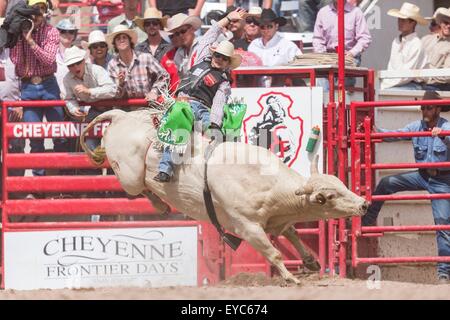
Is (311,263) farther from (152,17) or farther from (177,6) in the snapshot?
(177,6)

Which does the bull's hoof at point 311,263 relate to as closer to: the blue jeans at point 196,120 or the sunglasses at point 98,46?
the blue jeans at point 196,120

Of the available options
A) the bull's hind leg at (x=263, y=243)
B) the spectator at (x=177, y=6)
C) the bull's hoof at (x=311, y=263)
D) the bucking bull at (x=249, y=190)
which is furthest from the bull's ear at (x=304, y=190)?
the spectator at (x=177, y=6)

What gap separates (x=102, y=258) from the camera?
36.6ft

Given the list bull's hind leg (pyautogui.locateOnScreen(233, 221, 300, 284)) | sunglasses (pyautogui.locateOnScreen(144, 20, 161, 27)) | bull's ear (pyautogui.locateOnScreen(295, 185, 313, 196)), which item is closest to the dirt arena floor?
bull's hind leg (pyautogui.locateOnScreen(233, 221, 300, 284))

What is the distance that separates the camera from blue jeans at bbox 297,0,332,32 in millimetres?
13352

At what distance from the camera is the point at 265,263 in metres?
11.0

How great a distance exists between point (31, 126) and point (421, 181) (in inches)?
145

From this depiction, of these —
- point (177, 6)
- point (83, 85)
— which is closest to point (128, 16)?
point (177, 6)

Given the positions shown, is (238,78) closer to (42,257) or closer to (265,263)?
(265,263)

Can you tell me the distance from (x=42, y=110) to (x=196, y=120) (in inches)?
77.9

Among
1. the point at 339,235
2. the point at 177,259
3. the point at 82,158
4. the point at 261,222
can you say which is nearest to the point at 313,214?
the point at 261,222

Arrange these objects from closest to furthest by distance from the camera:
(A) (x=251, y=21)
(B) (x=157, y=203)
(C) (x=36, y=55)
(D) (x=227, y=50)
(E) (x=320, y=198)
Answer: (E) (x=320, y=198) → (D) (x=227, y=50) → (B) (x=157, y=203) → (C) (x=36, y=55) → (A) (x=251, y=21)

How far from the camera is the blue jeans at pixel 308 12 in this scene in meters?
13.4

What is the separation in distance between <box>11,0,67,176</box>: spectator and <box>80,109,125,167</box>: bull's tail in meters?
0.72
